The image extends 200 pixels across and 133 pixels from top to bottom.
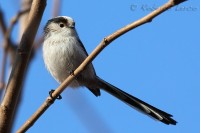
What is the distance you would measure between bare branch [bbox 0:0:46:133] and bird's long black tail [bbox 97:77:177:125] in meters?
1.02

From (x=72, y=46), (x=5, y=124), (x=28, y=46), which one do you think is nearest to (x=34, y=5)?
(x=28, y=46)

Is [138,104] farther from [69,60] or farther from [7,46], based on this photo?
[7,46]

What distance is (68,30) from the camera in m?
3.09

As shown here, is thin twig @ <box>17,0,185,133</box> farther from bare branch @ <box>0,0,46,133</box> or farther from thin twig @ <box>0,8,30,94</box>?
thin twig @ <box>0,8,30,94</box>

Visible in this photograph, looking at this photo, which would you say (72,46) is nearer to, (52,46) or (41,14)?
(52,46)

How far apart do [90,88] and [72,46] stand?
0.41 m

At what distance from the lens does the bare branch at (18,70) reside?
136 centimetres

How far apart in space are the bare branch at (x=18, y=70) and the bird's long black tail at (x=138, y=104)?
1.02 metres

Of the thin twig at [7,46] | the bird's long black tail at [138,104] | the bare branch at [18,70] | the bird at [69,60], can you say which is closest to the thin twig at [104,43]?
the bare branch at [18,70]

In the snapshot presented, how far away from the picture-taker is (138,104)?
258 cm

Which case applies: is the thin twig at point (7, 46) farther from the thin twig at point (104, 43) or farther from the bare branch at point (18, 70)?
the thin twig at point (104, 43)

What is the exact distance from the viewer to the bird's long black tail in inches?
84.5

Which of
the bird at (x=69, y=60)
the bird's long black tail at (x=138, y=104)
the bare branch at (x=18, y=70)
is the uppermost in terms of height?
the bird at (x=69, y=60)

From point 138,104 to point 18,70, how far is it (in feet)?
4.35
